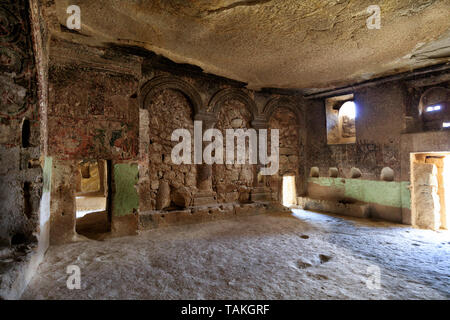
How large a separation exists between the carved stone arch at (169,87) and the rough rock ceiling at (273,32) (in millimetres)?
586

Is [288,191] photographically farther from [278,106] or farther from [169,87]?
[169,87]

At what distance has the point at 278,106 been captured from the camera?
7660 millimetres

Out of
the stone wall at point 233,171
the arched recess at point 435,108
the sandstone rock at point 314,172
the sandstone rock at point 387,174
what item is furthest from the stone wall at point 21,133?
the arched recess at point 435,108

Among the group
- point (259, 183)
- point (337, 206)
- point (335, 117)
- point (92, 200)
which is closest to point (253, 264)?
point (259, 183)

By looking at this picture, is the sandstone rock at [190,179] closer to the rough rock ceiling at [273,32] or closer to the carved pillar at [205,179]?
the carved pillar at [205,179]

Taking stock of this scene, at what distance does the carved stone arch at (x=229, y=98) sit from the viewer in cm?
648

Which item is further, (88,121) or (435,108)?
(435,108)

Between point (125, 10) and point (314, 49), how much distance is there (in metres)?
3.45

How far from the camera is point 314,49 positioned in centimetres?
477

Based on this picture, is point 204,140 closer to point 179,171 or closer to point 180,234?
point 179,171

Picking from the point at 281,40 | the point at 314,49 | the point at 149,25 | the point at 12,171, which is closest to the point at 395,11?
the point at 314,49

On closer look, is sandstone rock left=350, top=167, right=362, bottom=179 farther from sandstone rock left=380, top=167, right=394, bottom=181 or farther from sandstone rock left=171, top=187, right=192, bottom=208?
sandstone rock left=171, top=187, right=192, bottom=208

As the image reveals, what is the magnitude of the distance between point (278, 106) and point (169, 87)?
11.6 ft

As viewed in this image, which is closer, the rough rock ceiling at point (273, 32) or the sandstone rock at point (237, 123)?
the rough rock ceiling at point (273, 32)
